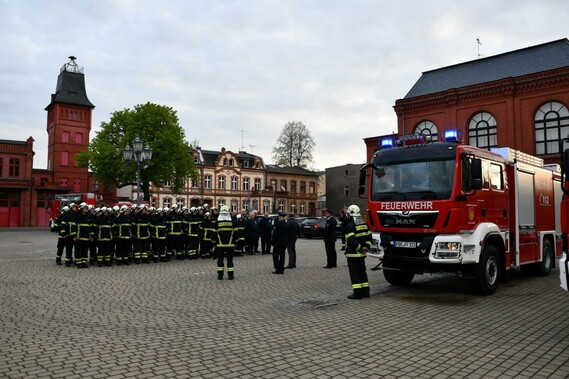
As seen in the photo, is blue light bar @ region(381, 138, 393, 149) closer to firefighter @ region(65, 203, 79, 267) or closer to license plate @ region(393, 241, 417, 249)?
license plate @ region(393, 241, 417, 249)

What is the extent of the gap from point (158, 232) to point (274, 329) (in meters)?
10.8

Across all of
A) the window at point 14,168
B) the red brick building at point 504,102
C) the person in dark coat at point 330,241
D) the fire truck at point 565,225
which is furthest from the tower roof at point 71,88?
the fire truck at point 565,225

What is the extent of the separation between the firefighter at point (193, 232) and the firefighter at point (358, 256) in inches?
367

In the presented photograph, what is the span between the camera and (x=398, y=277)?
11.4m

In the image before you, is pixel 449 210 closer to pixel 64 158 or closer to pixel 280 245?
pixel 280 245

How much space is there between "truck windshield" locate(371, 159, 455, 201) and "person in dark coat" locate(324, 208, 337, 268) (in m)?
4.51

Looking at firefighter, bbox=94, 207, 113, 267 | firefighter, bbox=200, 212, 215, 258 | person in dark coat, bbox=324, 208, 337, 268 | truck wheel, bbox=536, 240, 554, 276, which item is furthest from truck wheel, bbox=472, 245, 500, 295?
firefighter, bbox=94, 207, 113, 267

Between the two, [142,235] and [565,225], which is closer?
[565,225]

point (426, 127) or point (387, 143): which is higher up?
point (426, 127)

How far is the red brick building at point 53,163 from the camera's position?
5553 cm

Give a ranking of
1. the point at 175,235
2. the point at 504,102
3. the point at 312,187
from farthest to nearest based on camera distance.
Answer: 1. the point at 312,187
2. the point at 504,102
3. the point at 175,235

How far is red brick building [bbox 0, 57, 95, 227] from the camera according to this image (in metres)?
55.5

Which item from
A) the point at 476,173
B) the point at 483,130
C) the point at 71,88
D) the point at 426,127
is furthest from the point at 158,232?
the point at 71,88

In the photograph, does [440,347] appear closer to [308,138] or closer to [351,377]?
[351,377]
